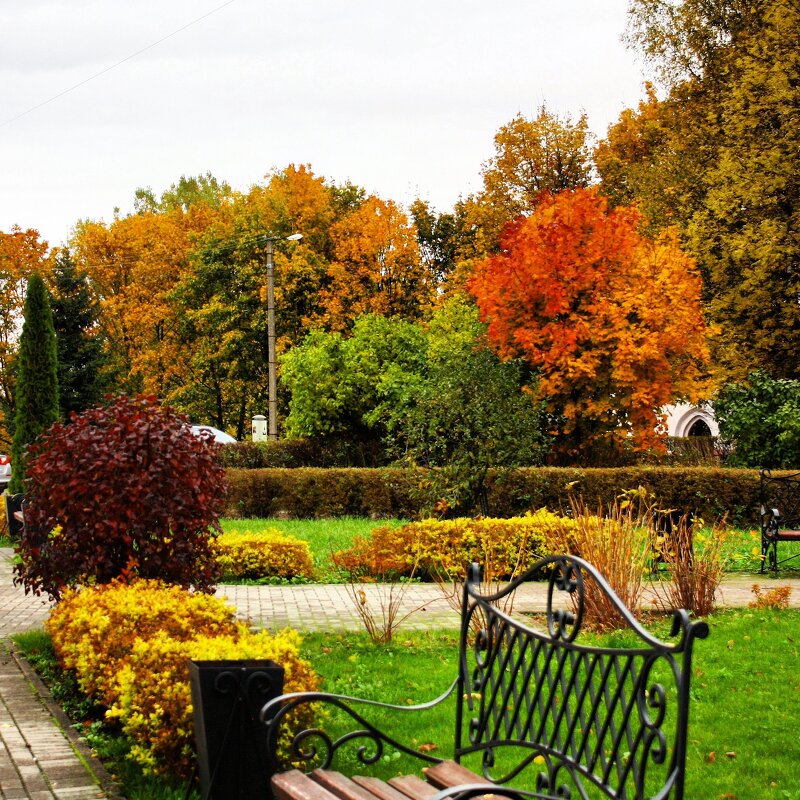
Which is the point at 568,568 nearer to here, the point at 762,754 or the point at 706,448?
the point at 762,754

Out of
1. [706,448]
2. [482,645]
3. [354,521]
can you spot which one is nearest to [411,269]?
[706,448]

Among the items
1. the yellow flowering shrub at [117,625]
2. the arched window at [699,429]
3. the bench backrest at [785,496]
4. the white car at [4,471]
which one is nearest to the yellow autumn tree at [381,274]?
the white car at [4,471]

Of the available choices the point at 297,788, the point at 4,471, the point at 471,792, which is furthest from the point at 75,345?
the point at 471,792

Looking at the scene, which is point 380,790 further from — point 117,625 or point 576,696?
point 117,625

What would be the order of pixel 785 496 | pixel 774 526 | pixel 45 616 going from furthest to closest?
→ pixel 785 496
pixel 774 526
pixel 45 616

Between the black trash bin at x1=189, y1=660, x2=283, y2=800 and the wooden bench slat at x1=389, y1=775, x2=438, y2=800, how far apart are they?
721 millimetres

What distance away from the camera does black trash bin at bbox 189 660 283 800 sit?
4.27 m

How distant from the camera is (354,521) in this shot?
63.0 ft

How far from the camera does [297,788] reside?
366 centimetres

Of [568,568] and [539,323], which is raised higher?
[539,323]

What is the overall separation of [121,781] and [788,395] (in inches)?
779

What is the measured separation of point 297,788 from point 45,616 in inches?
277

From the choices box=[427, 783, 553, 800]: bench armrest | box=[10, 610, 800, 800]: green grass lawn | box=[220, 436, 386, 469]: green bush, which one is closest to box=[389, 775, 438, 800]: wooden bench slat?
box=[427, 783, 553, 800]: bench armrest

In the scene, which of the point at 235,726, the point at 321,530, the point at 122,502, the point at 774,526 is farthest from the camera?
the point at 321,530
